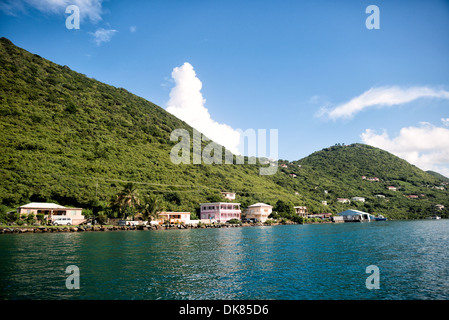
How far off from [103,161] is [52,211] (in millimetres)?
29014

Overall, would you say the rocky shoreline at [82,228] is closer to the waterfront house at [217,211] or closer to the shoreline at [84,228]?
the shoreline at [84,228]

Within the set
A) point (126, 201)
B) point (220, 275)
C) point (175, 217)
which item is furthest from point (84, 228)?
point (220, 275)

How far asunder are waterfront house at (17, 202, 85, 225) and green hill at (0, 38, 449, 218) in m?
3.37

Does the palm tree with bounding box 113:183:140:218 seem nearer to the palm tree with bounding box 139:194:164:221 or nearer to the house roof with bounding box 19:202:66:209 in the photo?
the palm tree with bounding box 139:194:164:221

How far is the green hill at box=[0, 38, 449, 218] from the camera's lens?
215 feet

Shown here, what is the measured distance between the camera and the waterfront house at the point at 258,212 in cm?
9738

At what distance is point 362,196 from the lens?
539 feet

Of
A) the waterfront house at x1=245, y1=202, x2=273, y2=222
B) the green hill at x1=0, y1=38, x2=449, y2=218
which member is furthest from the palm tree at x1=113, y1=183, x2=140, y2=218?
the waterfront house at x1=245, y1=202, x2=273, y2=222

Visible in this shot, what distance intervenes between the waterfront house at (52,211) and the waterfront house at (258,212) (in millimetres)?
55482

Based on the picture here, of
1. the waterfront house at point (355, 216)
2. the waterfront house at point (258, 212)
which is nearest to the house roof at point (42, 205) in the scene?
the waterfront house at point (258, 212)

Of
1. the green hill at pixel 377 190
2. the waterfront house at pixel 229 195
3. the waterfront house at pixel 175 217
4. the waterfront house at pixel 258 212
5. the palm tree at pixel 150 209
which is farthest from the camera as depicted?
the green hill at pixel 377 190

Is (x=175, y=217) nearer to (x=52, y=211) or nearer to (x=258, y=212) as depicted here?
(x=52, y=211)

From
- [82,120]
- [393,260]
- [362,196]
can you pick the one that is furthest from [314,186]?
[393,260]

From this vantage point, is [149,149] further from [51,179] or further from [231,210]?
[51,179]
